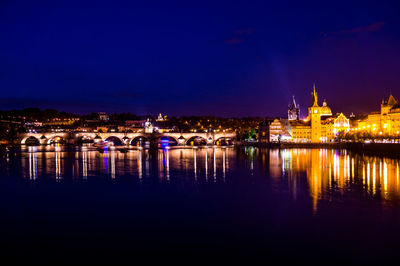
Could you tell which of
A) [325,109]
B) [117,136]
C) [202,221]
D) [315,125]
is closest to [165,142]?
[117,136]

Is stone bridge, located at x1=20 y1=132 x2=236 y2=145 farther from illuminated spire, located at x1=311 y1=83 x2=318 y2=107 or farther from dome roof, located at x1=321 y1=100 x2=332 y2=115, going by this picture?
dome roof, located at x1=321 y1=100 x2=332 y2=115

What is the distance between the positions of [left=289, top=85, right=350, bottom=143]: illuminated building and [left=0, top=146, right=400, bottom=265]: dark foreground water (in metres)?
58.0

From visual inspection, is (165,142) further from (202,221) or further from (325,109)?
(202,221)

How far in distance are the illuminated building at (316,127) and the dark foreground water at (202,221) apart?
58007 millimetres

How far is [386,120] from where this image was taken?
73.9 meters

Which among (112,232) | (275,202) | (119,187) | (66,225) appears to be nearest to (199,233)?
(112,232)

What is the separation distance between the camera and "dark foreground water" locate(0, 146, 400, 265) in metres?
9.99

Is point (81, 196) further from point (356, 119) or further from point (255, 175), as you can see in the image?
point (356, 119)

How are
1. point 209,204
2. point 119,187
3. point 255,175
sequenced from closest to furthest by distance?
point 209,204
point 119,187
point 255,175

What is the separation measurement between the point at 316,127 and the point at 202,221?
234 feet

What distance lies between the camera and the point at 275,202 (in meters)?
16.5

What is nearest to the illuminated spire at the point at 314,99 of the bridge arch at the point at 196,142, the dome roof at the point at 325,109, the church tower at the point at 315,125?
the church tower at the point at 315,125

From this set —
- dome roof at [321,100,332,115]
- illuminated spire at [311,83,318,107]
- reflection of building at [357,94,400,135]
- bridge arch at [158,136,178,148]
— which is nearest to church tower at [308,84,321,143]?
illuminated spire at [311,83,318,107]

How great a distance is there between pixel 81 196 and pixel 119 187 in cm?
308
